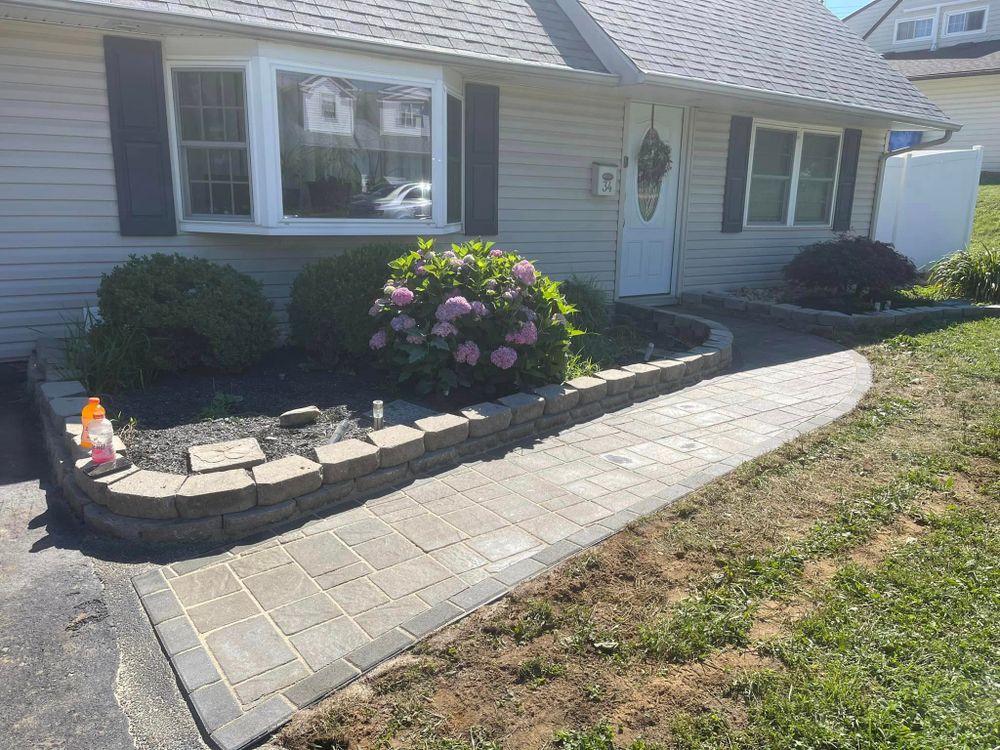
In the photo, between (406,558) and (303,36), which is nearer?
(406,558)

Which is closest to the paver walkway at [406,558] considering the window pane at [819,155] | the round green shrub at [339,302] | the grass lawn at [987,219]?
the round green shrub at [339,302]

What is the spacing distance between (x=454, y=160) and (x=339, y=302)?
2532mm

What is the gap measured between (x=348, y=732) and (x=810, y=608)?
1882mm

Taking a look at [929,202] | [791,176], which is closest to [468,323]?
[791,176]

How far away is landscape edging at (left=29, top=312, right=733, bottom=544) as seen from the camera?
3615 mm

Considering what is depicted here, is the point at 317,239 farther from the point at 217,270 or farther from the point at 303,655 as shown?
the point at 303,655

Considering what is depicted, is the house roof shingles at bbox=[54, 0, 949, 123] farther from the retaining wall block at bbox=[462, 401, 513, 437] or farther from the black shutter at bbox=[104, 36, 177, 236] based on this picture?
the retaining wall block at bbox=[462, 401, 513, 437]

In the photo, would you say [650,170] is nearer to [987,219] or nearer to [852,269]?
[852,269]

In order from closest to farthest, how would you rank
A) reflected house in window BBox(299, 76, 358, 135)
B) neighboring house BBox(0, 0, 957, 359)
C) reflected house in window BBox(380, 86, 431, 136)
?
neighboring house BBox(0, 0, 957, 359), reflected house in window BBox(299, 76, 358, 135), reflected house in window BBox(380, 86, 431, 136)

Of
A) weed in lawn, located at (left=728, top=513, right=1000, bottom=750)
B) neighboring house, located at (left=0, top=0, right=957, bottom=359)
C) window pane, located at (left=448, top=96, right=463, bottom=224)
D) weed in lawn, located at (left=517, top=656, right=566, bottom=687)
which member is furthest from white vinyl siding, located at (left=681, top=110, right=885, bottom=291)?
weed in lawn, located at (left=517, top=656, right=566, bottom=687)

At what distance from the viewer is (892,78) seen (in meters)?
11.9

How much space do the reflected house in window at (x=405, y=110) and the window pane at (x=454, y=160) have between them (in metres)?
0.44

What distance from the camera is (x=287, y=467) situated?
3.94 m

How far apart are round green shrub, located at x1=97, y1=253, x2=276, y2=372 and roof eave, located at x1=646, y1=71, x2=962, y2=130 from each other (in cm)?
485
